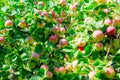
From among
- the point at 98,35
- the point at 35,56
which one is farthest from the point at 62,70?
the point at 98,35

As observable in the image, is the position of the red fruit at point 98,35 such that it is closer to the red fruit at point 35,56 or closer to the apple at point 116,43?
the apple at point 116,43

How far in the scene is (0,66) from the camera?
2883mm

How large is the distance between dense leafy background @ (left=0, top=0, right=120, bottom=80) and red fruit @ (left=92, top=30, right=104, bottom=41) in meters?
0.06

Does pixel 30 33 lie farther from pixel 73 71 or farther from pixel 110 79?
pixel 110 79

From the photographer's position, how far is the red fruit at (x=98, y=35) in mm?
2229

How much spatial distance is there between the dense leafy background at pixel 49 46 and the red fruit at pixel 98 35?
0.06 metres

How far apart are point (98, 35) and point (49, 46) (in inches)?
20.4

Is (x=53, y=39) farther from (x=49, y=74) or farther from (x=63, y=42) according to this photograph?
(x=49, y=74)

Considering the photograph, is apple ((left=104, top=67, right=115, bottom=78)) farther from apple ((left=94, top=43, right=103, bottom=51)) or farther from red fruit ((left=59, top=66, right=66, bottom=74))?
red fruit ((left=59, top=66, right=66, bottom=74))

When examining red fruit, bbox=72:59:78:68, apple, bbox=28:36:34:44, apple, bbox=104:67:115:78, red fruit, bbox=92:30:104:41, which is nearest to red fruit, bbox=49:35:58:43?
apple, bbox=28:36:34:44

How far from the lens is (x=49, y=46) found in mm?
2637

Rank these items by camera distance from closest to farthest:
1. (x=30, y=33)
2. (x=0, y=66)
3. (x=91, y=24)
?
(x=91, y=24), (x=30, y=33), (x=0, y=66)

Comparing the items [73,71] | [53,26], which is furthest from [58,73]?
[53,26]

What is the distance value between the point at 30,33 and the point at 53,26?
19 centimetres
